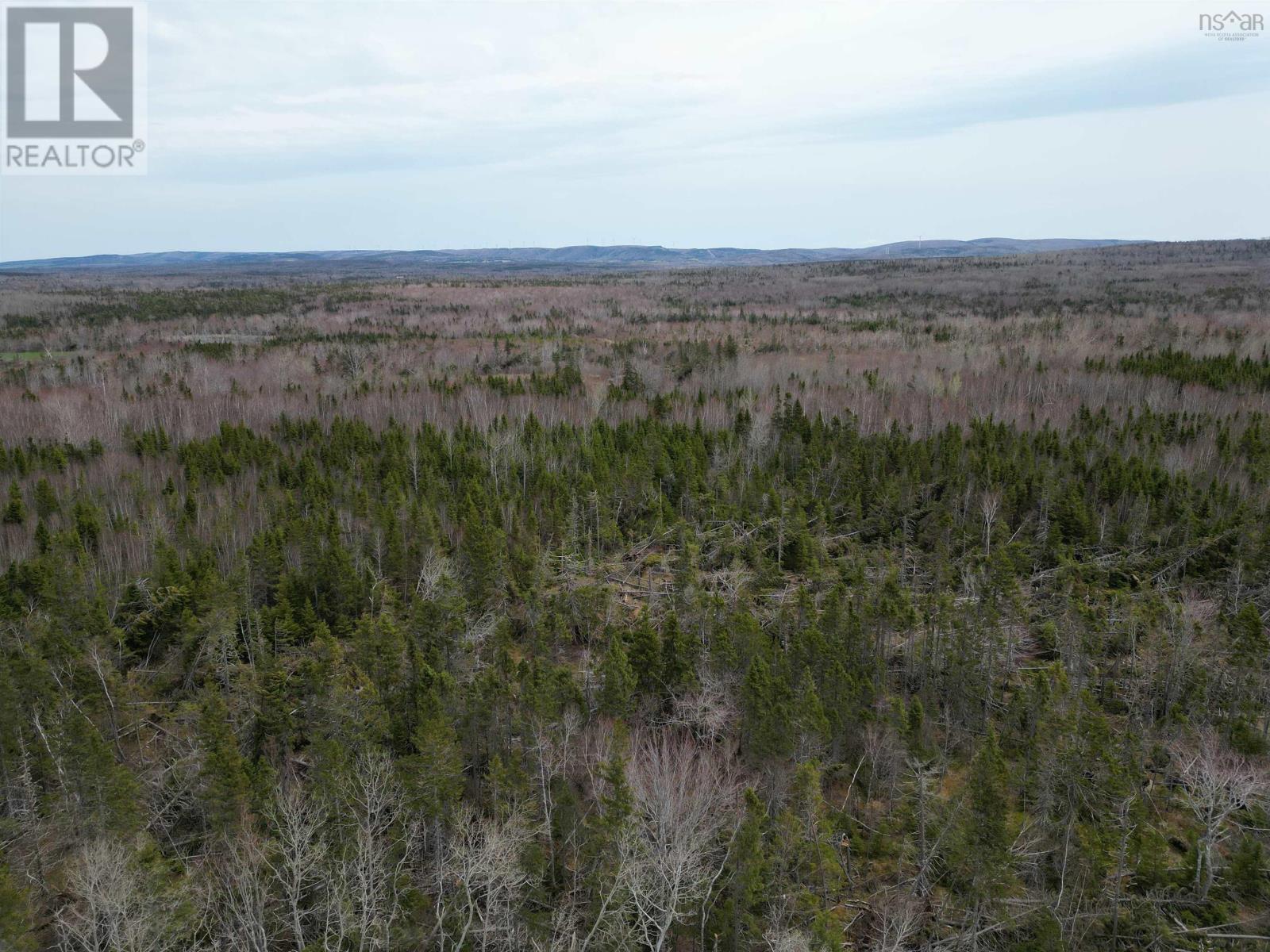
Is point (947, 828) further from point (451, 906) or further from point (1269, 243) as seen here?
point (1269, 243)

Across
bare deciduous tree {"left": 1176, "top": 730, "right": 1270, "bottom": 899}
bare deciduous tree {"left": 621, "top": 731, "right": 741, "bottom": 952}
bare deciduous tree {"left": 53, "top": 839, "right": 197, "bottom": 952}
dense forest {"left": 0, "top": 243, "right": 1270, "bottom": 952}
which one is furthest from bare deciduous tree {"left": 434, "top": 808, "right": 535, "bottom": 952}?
bare deciduous tree {"left": 1176, "top": 730, "right": 1270, "bottom": 899}

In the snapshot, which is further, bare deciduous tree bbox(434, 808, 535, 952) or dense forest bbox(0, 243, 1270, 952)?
dense forest bbox(0, 243, 1270, 952)

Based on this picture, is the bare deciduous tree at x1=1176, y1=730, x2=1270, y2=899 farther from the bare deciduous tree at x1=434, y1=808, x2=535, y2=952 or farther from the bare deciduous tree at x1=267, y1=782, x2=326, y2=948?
the bare deciduous tree at x1=267, y1=782, x2=326, y2=948

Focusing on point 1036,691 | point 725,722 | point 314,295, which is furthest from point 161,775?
point 314,295

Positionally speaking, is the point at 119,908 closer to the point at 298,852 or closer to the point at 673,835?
the point at 298,852

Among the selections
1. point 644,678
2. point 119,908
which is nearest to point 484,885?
point 119,908

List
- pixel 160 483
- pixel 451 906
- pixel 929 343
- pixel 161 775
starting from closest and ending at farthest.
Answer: pixel 451 906 < pixel 161 775 < pixel 160 483 < pixel 929 343

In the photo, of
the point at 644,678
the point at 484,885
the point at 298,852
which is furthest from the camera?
the point at 644,678

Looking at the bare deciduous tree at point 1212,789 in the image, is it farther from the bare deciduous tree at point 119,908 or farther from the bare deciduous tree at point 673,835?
the bare deciduous tree at point 119,908

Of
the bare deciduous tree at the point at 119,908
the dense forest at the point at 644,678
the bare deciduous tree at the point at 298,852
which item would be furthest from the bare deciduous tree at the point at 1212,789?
the bare deciduous tree at the point at 119,908
